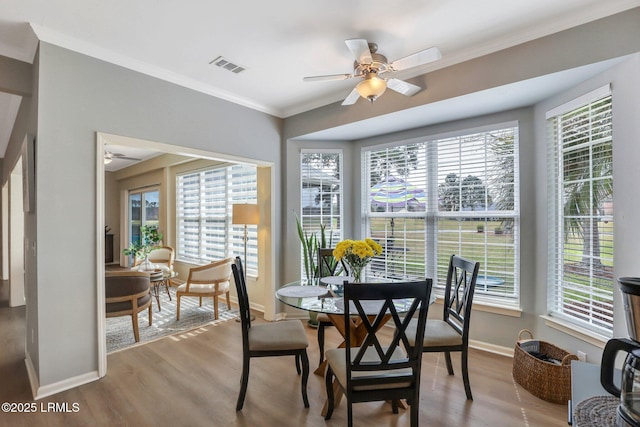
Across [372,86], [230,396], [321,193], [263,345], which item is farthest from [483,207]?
[230,396]

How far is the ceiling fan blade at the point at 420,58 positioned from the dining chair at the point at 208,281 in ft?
10.8

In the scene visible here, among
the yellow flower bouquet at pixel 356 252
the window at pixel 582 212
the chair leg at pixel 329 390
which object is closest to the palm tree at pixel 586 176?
the window at pixel 582 212

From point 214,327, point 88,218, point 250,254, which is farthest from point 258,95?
point 214,327

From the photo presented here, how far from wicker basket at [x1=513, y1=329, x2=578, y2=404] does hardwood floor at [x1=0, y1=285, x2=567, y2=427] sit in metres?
0.07

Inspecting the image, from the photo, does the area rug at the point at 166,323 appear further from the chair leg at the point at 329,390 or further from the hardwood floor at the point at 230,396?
the chair leg at the point at 329,390

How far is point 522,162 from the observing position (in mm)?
3021

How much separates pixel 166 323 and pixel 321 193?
2639 millimetres

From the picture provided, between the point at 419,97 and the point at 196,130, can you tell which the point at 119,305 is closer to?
the point at 196,130

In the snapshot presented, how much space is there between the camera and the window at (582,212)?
232 centimetres

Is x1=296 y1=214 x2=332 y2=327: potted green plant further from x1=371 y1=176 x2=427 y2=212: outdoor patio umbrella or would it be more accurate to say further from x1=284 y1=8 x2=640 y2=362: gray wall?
x1=284 y1=8 x2=640 y2=362: gray wall

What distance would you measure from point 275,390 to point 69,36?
3.20 metres

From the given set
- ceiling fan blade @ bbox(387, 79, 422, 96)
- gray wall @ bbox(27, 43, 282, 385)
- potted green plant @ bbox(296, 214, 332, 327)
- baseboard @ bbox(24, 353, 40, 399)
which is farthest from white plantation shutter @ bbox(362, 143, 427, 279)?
baseboard @ bbox(24, 353, 40, 399)

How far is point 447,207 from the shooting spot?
3.50 metres

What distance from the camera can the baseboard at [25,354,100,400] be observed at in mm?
2348
